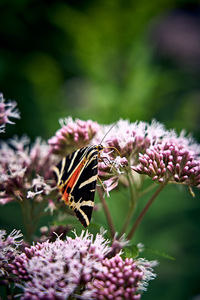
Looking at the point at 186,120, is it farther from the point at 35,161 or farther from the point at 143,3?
the point at 35,161

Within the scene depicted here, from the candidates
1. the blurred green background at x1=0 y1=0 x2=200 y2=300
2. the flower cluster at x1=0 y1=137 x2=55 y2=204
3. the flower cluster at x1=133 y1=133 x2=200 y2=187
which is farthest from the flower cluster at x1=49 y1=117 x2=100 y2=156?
the blurred green background at x1=0 y1=0 x2=200 y2=300

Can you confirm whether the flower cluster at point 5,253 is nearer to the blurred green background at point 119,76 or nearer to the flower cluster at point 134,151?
the flower cluster at point 134,151

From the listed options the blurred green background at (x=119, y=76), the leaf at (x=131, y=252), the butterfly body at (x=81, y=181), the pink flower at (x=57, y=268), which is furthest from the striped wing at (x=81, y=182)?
the blurred green background at (x=119, y=76)

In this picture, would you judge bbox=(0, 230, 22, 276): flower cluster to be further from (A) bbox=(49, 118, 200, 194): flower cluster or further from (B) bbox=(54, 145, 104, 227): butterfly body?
(A) bbox=(49, 118, 200, 194): flower cluster

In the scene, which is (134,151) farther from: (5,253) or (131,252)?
(5,253)

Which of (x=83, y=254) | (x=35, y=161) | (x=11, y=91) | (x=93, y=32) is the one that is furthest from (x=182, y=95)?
(x=83, y=254)

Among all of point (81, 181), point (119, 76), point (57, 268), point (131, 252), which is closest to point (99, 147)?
point (81, 181)
